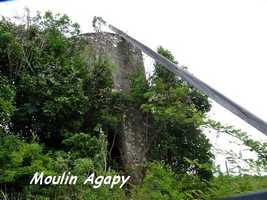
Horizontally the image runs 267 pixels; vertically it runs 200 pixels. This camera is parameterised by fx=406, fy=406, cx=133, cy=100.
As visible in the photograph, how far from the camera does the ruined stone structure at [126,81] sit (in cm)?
832

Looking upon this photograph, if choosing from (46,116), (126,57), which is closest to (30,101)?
(46,116)

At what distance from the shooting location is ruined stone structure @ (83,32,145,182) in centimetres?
832

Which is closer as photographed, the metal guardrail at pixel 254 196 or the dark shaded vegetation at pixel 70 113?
the metal guardrail at pixel 254 196

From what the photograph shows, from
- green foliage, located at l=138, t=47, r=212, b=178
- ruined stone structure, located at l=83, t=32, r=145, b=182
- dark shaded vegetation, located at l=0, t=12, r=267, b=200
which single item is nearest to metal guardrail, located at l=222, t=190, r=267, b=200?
dark shaded vegetation, located at l=0, t=12, r=267, b=200

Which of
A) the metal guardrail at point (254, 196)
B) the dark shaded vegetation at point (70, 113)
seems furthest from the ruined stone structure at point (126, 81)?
the metal guardrail at point (254, 196)

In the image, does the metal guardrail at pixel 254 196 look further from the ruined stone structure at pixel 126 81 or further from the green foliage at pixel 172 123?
the green foliage at pixel 172 123

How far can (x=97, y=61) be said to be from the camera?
8367mm

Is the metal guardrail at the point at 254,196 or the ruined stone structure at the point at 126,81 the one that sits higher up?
the ruined stone structure at the point at 126,81

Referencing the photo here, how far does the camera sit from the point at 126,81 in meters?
9.19

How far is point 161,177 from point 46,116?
137 inches

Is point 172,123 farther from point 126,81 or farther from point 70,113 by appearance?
point 70,113

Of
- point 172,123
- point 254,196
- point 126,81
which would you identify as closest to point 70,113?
point 126,81

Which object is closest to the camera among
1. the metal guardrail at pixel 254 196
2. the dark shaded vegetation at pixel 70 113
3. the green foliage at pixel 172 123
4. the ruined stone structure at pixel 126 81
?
the metal guardrail at pixel 254 196

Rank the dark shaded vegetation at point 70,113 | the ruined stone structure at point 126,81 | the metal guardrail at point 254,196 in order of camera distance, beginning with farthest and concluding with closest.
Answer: the ruined stone structure at point 126,81, the dark shaded vegetation at point 70,113, the metal guardrail at point 254,196
